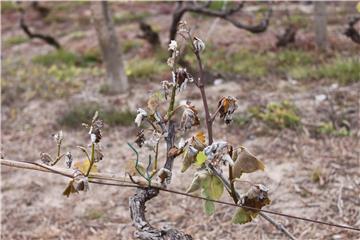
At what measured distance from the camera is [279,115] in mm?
5203

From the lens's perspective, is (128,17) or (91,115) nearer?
(91,115)

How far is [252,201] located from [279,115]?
139 inches

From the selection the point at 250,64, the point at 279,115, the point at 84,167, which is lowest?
the point at 84,167

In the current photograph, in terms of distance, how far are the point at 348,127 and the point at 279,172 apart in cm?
106

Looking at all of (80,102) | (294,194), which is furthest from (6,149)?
(294,194)

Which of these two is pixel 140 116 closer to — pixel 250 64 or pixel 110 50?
pixel 110 50

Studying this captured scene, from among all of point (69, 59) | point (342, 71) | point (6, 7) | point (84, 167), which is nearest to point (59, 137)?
point (84, 167)

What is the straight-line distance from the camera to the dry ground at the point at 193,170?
11.8 feet

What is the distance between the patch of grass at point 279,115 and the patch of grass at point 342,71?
1018 millimetres

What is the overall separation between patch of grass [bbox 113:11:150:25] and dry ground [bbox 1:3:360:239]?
593 centimetres

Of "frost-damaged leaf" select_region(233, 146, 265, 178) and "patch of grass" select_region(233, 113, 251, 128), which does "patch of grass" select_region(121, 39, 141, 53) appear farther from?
"frost-damaged leaf" select_region(233, 146, 265, 178)

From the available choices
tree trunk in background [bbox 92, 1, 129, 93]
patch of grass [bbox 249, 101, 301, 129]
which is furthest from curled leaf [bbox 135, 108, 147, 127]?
tree trunk in background [bbox 92, 1, 129, 93]

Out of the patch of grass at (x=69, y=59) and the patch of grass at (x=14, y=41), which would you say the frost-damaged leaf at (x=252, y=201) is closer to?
the patch of grass at (x=69, y=59)

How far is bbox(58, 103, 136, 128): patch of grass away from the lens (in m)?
5.82
